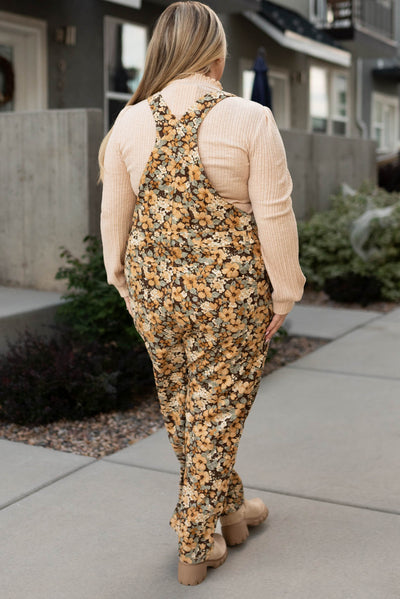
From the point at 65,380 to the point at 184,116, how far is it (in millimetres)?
2471

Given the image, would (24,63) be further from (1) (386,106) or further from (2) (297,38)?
(1) (386,106)

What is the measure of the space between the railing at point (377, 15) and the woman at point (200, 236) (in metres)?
16.4

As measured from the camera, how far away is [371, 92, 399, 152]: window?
68.3ft

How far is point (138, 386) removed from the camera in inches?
197

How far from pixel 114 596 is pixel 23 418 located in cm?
203

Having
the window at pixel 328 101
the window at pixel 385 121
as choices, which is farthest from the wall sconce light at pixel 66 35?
the window at pixel 385 121

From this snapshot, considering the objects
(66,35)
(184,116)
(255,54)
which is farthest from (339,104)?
(184,116)

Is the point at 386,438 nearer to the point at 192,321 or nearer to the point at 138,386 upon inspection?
the point at 138,386

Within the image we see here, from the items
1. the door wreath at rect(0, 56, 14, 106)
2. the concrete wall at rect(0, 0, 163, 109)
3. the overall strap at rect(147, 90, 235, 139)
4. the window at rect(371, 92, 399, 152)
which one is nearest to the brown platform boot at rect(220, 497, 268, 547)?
the overall strap at rect(147, 90, 235, 139)

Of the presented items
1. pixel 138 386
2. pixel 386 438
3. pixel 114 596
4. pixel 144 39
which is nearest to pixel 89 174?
pixel 138 386

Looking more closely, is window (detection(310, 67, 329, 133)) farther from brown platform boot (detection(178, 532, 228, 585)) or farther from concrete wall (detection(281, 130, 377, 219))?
brown platform boot (detection(178, 532, 228, 585))

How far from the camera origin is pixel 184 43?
2578 millimetres

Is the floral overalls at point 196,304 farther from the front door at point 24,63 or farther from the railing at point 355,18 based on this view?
the railing at point 355,18

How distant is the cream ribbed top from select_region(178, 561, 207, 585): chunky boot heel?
0.94 m
